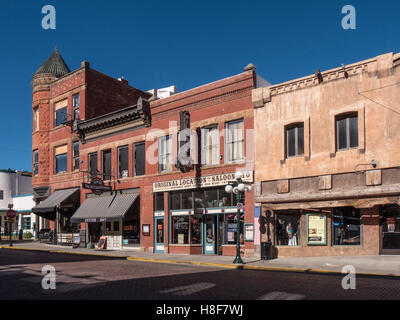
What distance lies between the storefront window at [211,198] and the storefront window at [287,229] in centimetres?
410

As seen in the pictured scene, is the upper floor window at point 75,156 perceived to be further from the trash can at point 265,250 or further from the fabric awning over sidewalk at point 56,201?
the trash can at point 265,250

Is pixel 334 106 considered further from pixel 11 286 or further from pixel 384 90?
pixel 11 286

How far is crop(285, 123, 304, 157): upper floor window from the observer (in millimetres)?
20859

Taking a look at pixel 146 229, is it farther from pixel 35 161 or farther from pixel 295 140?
pixel 35 161

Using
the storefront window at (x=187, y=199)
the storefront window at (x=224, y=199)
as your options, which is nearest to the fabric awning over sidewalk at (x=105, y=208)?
the storefront window at (x=187, y=199)

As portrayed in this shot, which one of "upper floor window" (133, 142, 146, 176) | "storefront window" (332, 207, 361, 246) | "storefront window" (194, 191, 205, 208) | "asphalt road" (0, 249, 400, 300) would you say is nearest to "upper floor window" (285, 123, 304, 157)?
"storefront window" (332, 207, 361, 246)

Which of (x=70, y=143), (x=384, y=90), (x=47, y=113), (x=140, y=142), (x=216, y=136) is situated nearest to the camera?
(x=384, y=90)

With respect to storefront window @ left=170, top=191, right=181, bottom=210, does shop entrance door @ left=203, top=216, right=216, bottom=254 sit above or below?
below

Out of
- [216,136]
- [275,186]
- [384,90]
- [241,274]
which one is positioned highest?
[384,90]

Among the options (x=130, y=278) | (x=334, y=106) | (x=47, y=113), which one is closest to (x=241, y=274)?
(x=130, y=278)

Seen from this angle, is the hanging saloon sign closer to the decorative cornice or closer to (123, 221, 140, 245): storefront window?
(123, 221, 140, 245): storefront window

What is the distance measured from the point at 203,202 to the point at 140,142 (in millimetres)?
7232

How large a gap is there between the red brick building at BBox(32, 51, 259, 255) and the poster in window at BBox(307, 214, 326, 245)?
3178mm

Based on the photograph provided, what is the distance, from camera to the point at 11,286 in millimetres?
12203
